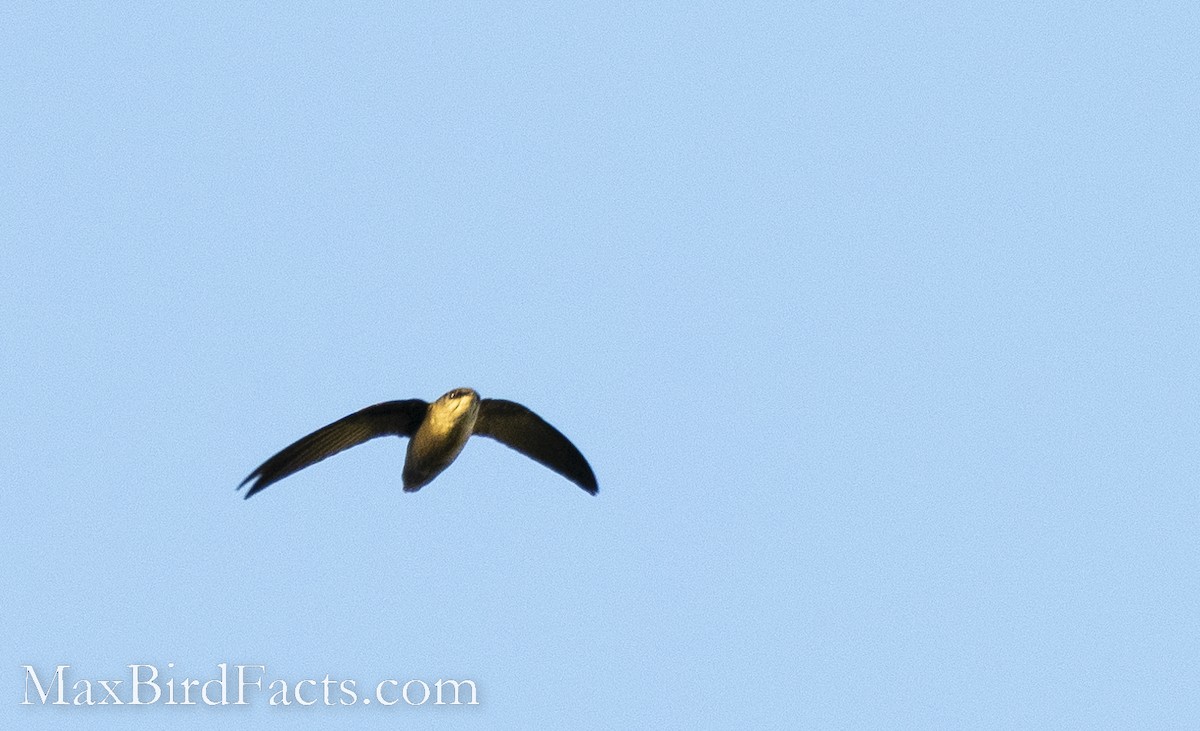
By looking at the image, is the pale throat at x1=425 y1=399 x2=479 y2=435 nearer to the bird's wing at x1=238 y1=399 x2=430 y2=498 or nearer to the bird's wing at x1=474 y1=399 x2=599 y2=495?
the bird's wing at x1=238 y1=399 x2=430 y2=498

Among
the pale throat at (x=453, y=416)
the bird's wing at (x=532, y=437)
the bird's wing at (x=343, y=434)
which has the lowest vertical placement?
the pale throat at (x=453, y=416)

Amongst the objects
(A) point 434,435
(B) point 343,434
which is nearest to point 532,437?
(A) point 434,435

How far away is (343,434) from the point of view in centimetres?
1352

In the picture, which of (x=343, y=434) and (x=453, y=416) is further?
(x=343, y=434)

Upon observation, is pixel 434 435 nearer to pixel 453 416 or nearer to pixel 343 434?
pixel 453 416

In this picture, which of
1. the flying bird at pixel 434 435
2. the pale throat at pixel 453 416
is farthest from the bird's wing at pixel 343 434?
the pale throat at pixel 453 416

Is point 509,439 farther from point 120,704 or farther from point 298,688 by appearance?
point 120,704

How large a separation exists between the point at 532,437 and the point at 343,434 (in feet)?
5.66

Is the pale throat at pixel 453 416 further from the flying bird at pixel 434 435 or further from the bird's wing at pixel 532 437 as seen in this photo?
the bird's wing at pixel 532 437

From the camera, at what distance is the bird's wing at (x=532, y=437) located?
45.4 ft

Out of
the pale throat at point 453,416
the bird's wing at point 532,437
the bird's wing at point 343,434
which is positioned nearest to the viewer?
the pale throat at point 453,416

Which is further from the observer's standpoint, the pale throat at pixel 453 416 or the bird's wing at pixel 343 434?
the bird's wing at pixel 343 434

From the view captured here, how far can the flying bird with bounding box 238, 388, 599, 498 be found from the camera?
13.0 meters

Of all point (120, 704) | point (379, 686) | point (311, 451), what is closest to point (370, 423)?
point (311, 451)
